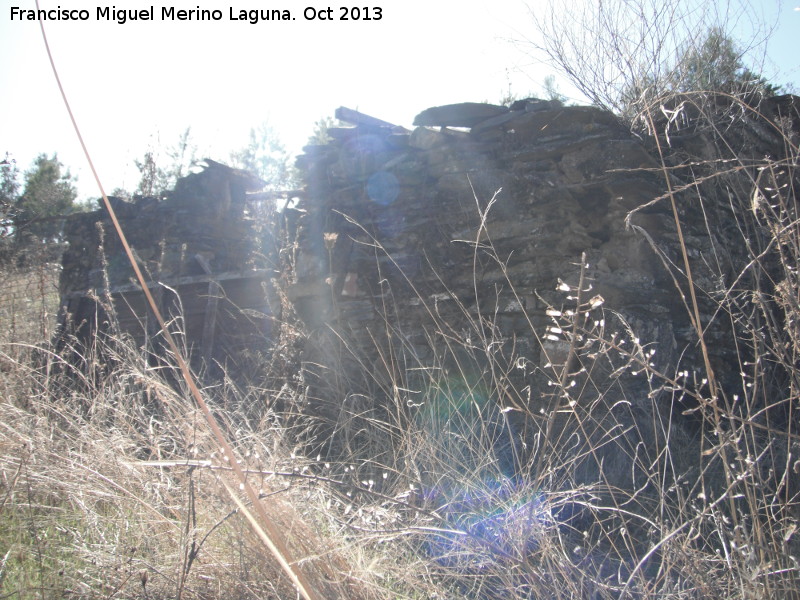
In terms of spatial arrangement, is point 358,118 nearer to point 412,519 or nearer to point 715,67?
point 715,67

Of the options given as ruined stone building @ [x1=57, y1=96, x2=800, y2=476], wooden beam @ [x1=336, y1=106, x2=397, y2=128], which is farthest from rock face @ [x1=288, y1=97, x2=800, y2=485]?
wooden beam @ [x1=336, y1=106, x2=397, y2=128]

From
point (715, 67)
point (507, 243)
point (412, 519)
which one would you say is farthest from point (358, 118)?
point (412, 519)

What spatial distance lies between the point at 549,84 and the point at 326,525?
5.68 meters

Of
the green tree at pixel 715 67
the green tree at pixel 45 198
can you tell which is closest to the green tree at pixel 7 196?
the green tree at pixel 45 198

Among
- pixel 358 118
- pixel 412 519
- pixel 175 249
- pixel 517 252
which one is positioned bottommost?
pixel 412 519

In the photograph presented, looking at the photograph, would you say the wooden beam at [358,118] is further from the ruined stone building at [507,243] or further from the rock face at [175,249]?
the rock face at [175,249]

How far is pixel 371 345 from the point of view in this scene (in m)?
4.34

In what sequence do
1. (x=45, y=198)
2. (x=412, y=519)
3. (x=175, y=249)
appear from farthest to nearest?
(x=45, y=198)
(x=175, y=249)
(x=412, y=519)

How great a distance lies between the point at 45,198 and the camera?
31.8ft

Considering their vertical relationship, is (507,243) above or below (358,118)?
below

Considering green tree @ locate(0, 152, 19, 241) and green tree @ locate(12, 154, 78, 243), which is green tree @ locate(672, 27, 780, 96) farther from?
green tree @ locate(12, 154, 78, 243)

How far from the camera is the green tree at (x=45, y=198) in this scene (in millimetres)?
8395

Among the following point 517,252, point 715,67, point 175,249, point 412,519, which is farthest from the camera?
point 175,249

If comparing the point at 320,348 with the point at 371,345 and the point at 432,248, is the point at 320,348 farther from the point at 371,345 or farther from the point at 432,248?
the point at 432,248
